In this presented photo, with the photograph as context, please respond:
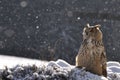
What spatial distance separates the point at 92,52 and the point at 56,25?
283 inches

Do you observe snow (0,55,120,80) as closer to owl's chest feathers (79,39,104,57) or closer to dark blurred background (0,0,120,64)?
owl's chest feathers (79,39,104,57)

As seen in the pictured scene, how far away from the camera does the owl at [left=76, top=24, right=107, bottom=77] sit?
5062 mm

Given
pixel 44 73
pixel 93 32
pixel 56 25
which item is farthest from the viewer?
pixel 56 25

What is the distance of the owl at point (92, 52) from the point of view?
5.06 metres

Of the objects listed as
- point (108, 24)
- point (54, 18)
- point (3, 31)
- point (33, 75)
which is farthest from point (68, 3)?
point (33, 75)

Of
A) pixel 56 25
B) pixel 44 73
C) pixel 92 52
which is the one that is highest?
pixel 56 25

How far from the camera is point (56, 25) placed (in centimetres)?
1223

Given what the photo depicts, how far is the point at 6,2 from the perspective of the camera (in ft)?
41.6

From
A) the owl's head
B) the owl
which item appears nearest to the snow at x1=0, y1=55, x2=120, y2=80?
the owl

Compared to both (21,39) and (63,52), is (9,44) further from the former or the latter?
(63,52)

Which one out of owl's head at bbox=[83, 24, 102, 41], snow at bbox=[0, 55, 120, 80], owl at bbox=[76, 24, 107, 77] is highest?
owl's head at bbox=[83, 24, 102, 41]

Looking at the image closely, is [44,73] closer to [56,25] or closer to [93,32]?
[93,32]

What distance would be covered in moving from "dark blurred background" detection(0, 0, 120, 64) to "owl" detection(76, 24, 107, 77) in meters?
6.37

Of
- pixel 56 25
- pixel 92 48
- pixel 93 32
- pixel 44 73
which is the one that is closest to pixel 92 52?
pixel 92 48
